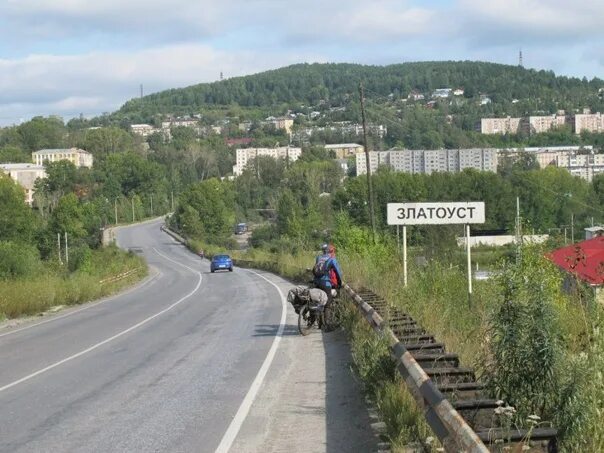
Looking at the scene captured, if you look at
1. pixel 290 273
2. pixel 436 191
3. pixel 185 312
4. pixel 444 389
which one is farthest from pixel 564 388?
pixel 436 191

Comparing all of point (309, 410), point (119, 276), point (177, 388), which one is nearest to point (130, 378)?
point (177, 388)

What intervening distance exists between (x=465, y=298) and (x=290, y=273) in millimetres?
32288

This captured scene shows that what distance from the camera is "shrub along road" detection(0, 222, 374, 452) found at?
8.78 m

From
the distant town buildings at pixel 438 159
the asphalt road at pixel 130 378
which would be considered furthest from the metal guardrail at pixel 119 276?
the distant town buildings at pixel 438 159

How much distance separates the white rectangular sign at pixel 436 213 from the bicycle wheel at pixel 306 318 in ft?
9.54

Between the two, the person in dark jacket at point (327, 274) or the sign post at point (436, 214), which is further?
the sign post at point (436, 214)

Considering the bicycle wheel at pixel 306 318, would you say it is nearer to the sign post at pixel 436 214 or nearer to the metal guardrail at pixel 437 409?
the sign post at pixel 436 214

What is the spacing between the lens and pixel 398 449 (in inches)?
289

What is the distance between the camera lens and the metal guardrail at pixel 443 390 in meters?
5.95

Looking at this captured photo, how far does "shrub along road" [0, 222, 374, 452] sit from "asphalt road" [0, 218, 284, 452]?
2 cm

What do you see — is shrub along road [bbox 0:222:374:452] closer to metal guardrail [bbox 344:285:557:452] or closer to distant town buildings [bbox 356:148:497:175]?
metal guardrail [bbox 344:285:557:452]

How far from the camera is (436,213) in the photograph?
19781 millimetres

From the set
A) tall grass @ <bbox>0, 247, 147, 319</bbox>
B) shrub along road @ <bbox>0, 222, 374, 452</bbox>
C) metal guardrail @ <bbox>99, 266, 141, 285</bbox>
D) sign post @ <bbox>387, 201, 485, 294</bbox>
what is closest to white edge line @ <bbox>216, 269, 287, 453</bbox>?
shrub along road @ <bbox>0, 222, 374, 452</bbox>

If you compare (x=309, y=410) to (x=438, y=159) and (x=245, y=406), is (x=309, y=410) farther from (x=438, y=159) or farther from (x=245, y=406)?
(x=438, y=159)
